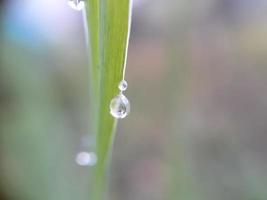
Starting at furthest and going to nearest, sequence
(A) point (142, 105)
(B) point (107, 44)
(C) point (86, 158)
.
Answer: (A) point (142, 105) → (C) point (86, 158) → (B) point (107, 44)

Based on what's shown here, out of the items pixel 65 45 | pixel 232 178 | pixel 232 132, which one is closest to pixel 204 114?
pixel 232 132

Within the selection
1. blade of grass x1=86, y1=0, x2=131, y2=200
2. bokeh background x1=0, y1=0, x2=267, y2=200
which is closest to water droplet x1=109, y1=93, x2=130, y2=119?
blade of grass x1=86, y1=0, x2=131, y2=200

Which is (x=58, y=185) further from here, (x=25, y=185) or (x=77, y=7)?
(x=77, y=7)

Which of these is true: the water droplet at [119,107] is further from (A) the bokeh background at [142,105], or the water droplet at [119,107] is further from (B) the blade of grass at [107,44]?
(A) the bokeh background at [142,105]

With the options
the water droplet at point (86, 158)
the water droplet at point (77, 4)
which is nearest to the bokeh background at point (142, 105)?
the water droplet at point (86, 158)

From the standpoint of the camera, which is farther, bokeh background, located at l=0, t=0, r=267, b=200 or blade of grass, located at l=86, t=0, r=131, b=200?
bokeh background, located at l=0, t=0, r=267, b=200

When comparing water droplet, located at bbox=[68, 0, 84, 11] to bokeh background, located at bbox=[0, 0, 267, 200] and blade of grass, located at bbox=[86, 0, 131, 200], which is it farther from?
bokeh background, located at bbox=[0, 0, 267, 200]

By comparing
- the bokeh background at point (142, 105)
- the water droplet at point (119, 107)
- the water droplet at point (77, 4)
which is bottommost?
the water droplet at point (119, 107)

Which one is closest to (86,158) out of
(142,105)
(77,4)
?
(77,4)

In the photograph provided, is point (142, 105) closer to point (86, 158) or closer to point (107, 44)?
point (86, 158)
